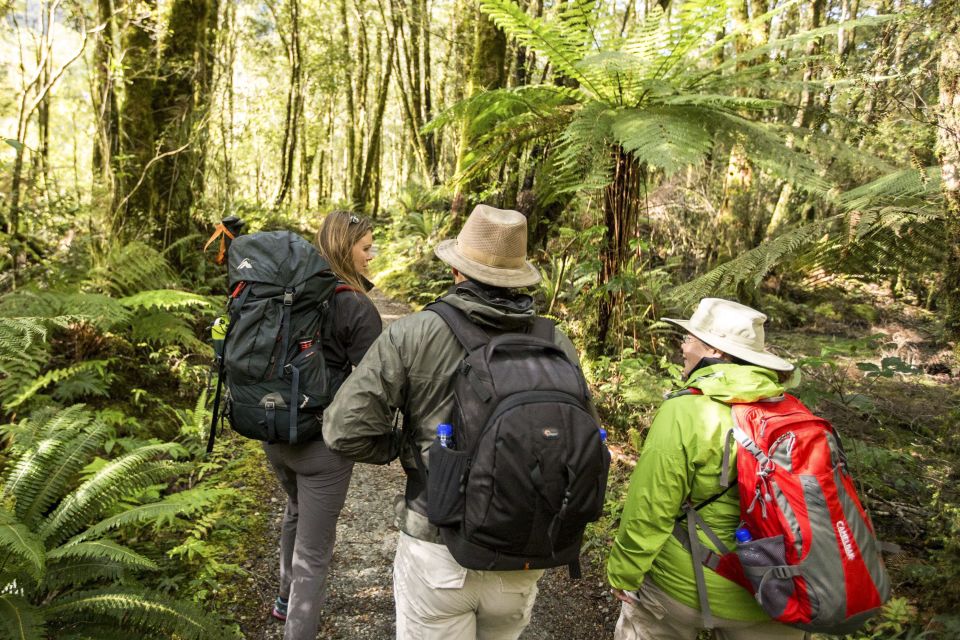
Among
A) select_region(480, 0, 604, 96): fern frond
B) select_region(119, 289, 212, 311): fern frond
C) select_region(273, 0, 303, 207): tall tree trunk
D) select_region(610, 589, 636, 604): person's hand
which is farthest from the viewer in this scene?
select_region(273, 0, 303, 207): tall tree trunk

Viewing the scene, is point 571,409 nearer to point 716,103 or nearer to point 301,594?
point 301,594

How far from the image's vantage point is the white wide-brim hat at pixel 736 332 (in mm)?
Result: 2318

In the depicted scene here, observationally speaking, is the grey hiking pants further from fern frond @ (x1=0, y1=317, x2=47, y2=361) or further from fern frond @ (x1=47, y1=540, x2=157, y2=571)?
fern frond @ (x1=0, y1=317, x2=47, y2=361)

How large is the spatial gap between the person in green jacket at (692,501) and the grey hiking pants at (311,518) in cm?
137

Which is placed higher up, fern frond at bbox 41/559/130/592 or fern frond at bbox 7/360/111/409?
fern frond at bbox 7/360/111/409

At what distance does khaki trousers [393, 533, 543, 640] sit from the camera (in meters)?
1.95

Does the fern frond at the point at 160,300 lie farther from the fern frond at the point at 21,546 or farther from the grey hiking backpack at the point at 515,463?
the grey hiking backpack at the point at 515,463

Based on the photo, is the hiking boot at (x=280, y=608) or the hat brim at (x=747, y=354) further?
the hiking boot at (x=280, y=608)

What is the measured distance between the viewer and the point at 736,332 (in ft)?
7.77

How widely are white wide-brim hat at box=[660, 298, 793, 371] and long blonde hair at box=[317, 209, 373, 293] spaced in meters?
1.71

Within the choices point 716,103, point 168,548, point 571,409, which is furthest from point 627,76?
point 168,548

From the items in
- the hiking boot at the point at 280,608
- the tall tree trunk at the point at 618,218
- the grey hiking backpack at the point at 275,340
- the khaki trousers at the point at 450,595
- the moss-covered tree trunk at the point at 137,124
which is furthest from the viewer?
the moss-covered tree trunk at the point at 137,124

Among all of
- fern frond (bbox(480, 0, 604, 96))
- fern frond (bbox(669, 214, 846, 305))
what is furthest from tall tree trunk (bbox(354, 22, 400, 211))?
fern frond (bbox(669, 214, 846, 305))

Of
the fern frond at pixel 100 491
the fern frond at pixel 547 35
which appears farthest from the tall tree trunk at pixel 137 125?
the fern frond at pixel 547 35
